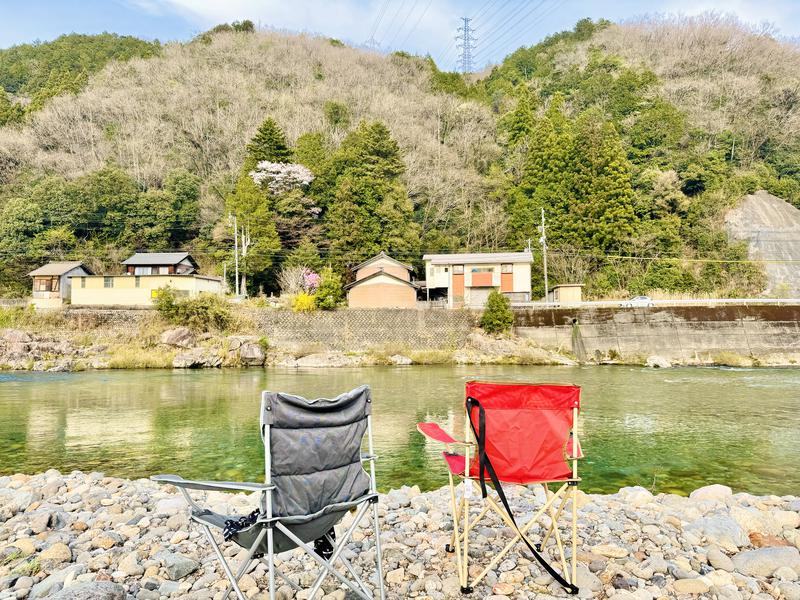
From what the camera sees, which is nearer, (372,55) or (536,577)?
(536,577)

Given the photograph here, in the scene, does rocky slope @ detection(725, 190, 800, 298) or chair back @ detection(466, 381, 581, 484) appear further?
rocky slope @ detection(725, 190, 800, 298)

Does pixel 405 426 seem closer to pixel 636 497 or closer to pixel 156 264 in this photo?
pixel 636 497

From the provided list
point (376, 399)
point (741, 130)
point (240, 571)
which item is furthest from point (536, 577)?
point (741, 130)

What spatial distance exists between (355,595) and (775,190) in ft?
139

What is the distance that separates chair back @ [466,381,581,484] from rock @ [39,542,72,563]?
2215 millimetres

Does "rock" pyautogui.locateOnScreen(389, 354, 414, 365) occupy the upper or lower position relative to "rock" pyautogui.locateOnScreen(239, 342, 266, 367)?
lower

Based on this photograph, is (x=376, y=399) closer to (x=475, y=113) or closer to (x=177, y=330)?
(x=177, y=330)

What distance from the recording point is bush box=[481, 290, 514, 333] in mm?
22562

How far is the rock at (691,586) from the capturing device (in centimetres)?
223

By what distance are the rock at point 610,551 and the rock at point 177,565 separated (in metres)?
2.04

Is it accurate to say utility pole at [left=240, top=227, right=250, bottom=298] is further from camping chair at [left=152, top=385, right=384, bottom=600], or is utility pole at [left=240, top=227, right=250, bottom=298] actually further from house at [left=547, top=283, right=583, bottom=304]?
camping chair at [left=152, top=385, right=384, bottom=600]

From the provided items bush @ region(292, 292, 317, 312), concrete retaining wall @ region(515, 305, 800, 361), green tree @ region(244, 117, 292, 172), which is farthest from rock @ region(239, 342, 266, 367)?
green tree @ region(244, 117, 292, 172)

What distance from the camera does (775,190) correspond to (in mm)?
34750

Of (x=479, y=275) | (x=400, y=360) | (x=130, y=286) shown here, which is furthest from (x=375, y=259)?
(x=130, y=286)
